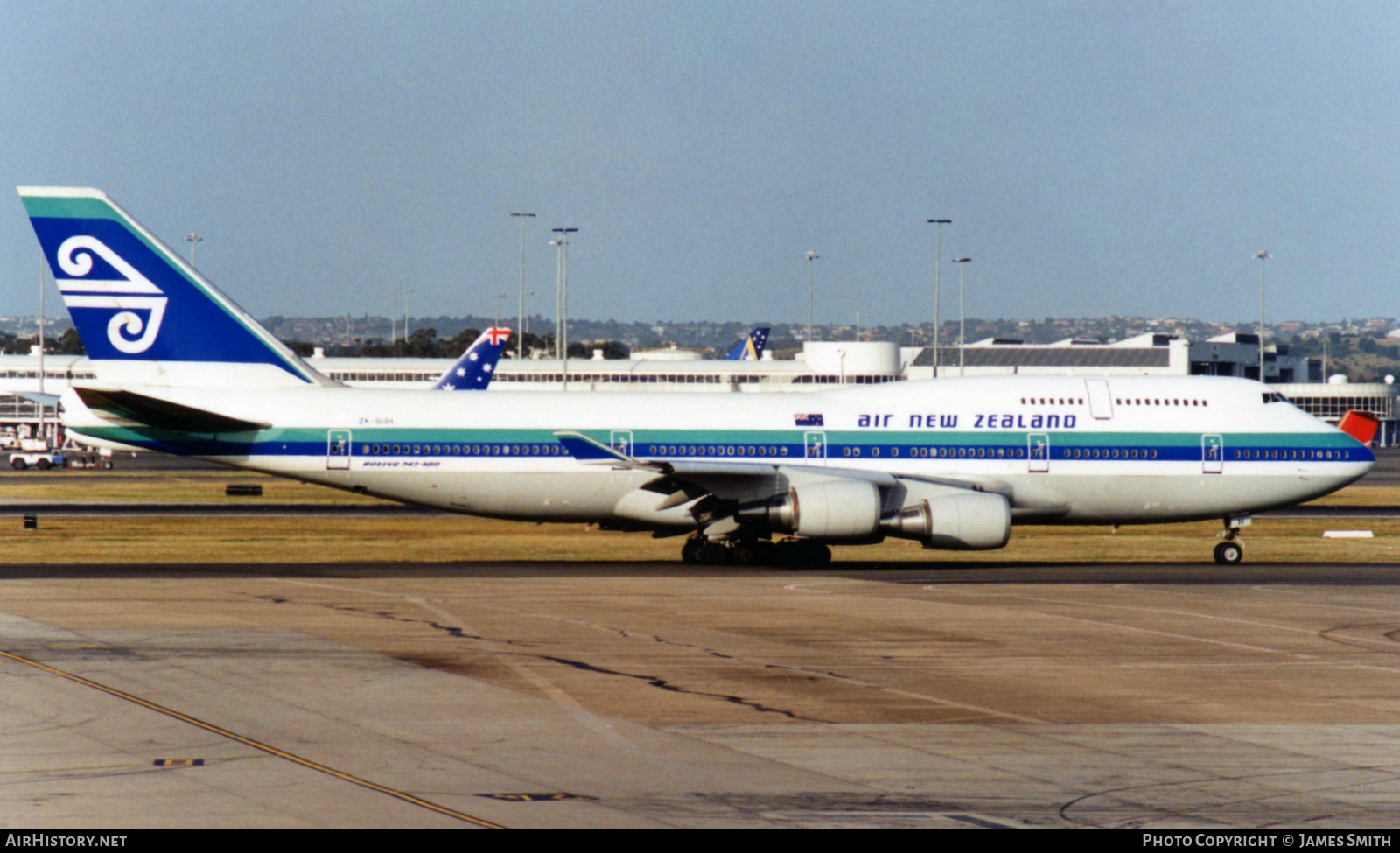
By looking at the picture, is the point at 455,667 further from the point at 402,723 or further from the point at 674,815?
the point at 674,815

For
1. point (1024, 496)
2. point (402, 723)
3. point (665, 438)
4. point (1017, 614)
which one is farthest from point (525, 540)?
point (402, 723)

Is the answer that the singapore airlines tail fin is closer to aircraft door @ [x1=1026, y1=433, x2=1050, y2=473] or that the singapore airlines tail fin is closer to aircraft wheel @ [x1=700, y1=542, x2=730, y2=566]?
aircraft wheel @ [x1=700, y1=542, x2=730, y2=566]

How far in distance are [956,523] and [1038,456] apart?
397 centimetres

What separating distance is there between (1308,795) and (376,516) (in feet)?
135

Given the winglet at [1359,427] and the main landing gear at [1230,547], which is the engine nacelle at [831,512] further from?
the winglet at [1359,427]

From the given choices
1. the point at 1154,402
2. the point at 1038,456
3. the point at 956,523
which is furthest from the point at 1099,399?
the point at 956,523

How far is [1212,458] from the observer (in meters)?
36.5

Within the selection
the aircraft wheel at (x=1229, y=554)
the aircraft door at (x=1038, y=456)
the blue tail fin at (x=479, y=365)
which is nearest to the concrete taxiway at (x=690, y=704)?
the aircraft wheel at (x=1229, y=554)

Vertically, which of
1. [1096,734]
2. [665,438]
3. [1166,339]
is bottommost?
[1096,734]

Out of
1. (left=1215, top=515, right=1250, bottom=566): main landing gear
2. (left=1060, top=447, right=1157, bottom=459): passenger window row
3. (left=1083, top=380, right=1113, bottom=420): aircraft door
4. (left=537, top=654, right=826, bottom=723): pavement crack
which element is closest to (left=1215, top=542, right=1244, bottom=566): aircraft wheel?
(left=1215, top=515, right=1250, bottom=566): main landing gear

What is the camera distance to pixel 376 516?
166 ft

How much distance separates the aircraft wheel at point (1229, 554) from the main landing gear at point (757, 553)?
9551 millimetres

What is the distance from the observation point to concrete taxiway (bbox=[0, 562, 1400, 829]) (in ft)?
40.7

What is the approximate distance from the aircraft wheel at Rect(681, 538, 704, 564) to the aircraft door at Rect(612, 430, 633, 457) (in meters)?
2.69
